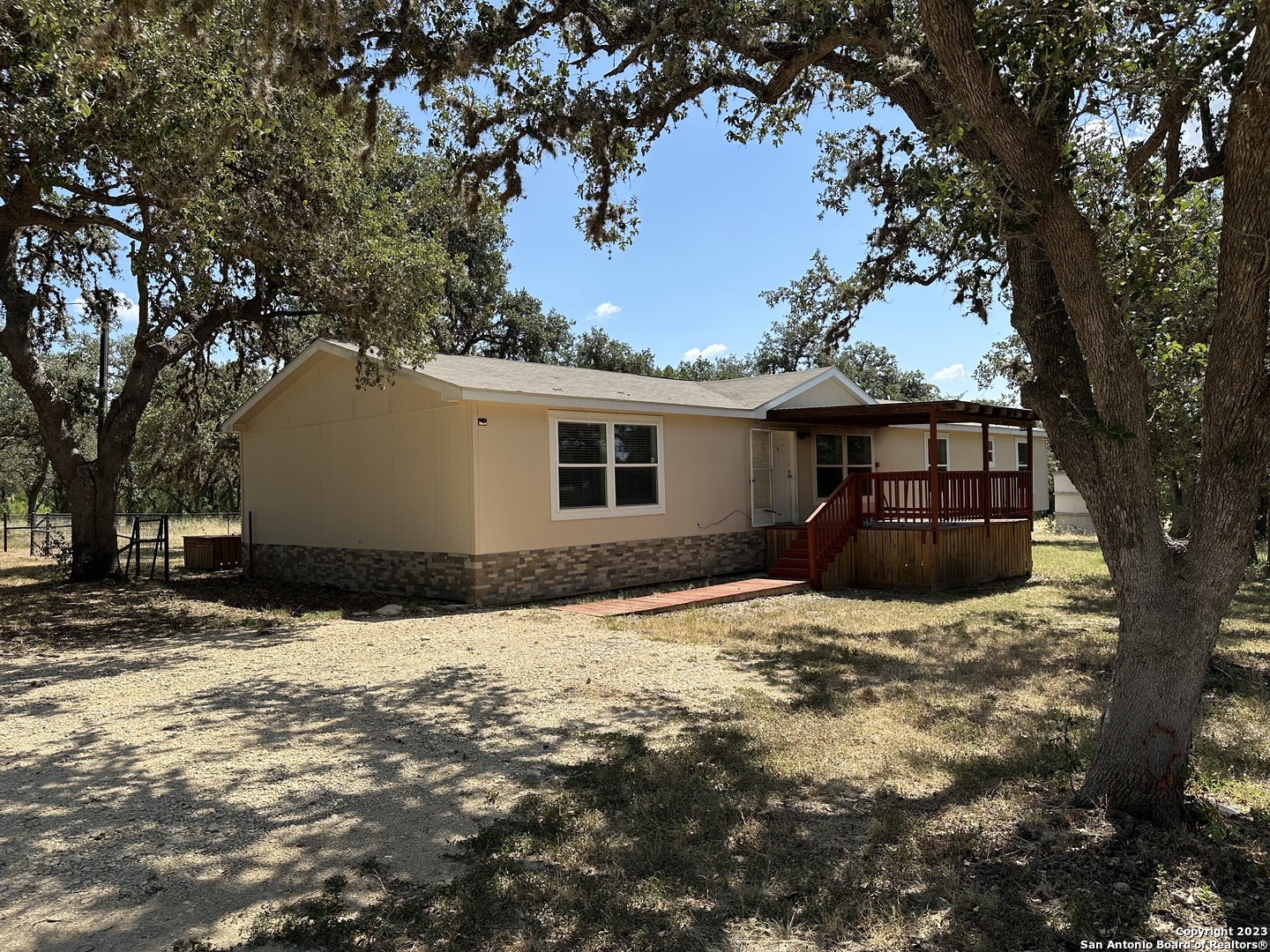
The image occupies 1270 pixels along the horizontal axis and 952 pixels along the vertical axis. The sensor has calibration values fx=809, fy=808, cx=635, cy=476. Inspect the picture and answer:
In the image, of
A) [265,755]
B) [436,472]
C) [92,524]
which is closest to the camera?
[265,755]

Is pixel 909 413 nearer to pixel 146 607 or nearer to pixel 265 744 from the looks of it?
pixel 265 744

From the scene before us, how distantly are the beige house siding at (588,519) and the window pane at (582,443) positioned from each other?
0.25 meters

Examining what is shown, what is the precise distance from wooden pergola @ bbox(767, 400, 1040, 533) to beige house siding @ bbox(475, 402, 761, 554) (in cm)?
102

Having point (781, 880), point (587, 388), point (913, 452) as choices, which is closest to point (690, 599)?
point (587, 388)

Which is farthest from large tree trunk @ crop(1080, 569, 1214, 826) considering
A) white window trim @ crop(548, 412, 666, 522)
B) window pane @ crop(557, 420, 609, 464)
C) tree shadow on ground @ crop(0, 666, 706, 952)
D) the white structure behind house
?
the white structure behind house

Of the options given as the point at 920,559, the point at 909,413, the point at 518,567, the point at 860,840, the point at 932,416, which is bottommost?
the point at 860,840

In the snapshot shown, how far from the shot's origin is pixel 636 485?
1227 cm

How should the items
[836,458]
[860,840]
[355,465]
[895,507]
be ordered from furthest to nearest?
[836,458] → [895,507] → [355,465] → [860,840]

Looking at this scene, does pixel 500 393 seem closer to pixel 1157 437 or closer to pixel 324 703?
pixel 324 703

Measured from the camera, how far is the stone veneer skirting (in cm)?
1066

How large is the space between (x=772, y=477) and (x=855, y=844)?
11.5m

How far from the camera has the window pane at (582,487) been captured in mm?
11359

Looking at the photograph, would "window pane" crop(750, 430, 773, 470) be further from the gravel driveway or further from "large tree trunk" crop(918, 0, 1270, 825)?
"large tree trunk" crop(918, 0, 1270, 825)

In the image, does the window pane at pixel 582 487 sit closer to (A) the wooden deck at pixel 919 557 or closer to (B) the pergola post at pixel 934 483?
(A) the wooden deck at pixel 919 557
